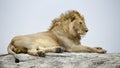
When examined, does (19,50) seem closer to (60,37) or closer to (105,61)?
(60,37)

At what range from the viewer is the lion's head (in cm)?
717

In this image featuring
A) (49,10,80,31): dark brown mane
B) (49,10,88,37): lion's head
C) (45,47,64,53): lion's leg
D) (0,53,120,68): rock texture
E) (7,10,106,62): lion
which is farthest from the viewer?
(49,10,80,31): dark brown mane

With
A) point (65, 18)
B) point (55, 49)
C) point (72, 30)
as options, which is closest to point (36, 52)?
point (55, 49)

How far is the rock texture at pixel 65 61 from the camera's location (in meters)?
5.38

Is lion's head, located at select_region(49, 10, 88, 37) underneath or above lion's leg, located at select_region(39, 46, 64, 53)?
above

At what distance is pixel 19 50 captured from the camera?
21.3 ft

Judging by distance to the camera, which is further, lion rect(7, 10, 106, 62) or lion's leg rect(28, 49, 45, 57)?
lion rect(7, 10, 106, 62)

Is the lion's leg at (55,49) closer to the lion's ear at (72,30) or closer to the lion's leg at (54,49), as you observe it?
the lion's leg at (54,49)

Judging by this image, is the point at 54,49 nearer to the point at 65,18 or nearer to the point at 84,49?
the point at 84,49

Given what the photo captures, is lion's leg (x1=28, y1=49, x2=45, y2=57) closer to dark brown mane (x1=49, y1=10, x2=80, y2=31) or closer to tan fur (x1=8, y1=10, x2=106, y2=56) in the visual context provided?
tan fur (x1=8, y1=10, x2=106, y2=56)

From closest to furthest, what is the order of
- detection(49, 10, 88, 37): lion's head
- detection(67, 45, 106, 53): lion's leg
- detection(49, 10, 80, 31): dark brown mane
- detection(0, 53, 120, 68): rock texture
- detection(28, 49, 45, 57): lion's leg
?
1. detection(0, 53, 120, 68): rock texture
2. detection(28, 49, 45, 57): lion's leg
3. detection(67, 45, 106, 53): lion's leg
4. detection(49, 10, 88, 37): lion's head
5. detection(49, 10, 80, 31): dark brown mane


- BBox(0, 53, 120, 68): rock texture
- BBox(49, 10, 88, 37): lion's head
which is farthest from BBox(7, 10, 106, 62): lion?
BBox(0, 53, 120, 68): rock texture

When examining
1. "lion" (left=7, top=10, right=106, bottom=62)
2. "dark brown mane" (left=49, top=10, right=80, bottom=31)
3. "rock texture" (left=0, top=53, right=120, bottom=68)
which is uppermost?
"dark brown mane" (left=49, top=10, right=80, bottom=31)

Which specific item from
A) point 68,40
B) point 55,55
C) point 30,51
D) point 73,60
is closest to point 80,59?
point 73,60
